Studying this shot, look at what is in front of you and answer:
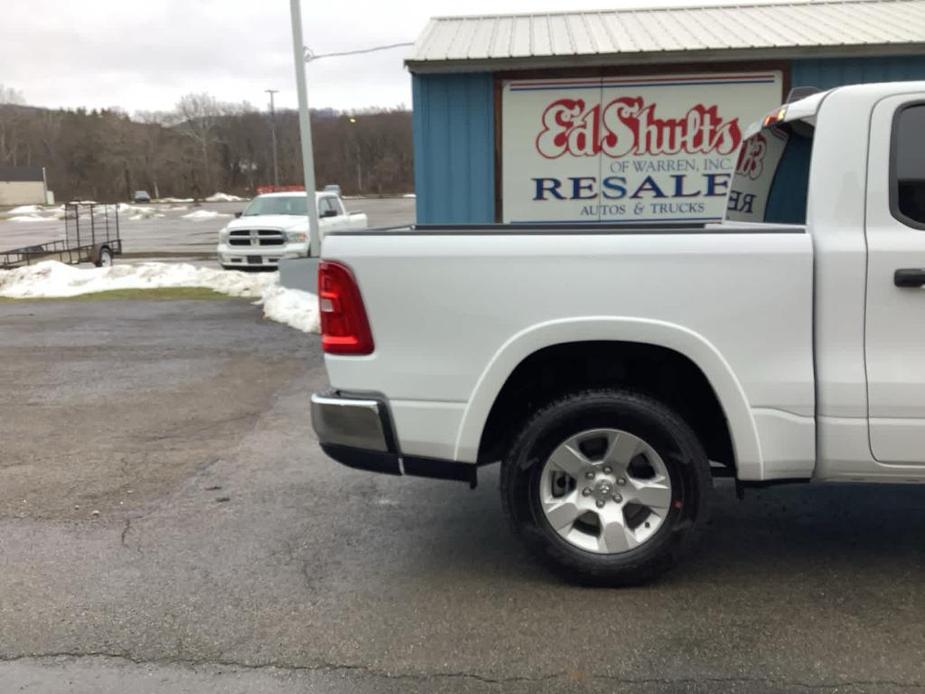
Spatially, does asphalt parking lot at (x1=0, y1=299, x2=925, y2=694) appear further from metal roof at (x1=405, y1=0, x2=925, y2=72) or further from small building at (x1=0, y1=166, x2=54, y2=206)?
small building at (x1=0, y1=166, x2=54, y2=206)

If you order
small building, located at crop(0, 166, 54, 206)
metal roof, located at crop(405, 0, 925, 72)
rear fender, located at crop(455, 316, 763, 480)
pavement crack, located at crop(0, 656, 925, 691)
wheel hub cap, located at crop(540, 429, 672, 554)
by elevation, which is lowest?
pavement crack, located at crop(0, 656, 925, 691)

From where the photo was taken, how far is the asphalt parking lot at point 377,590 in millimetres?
2926

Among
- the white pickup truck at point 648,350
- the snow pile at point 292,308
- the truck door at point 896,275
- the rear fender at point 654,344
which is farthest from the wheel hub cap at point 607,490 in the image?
the snow pile at point 292,308

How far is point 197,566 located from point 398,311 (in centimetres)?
158

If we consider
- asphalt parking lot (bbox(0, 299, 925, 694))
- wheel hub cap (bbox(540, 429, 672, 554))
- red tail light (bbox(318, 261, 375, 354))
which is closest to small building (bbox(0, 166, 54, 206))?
asphalt parking lot (bbox(0, 299, 925, 694))

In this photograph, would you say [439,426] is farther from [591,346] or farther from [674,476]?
[674,476]

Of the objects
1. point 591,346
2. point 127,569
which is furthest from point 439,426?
point 127,569

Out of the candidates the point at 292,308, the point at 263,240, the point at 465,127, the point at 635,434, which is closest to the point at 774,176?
the point at 635,434

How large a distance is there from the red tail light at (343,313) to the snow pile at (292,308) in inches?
274

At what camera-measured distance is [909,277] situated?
316 cm

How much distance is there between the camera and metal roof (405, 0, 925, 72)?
7945mm

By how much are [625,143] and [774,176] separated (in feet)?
14.5

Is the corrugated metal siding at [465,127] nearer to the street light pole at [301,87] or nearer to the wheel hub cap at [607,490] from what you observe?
the street light pole at [301,87]

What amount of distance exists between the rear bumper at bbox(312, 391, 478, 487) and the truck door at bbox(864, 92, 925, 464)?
1681 millimetres
